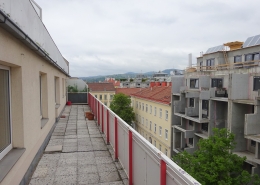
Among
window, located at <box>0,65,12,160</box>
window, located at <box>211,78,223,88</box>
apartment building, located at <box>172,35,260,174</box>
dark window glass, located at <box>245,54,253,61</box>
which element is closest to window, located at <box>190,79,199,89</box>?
apartment building, located at <box>172,35,260,174</box>

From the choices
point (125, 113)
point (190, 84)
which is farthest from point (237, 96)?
point (125, 113)

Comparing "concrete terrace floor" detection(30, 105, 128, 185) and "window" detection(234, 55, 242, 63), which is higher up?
"window" detection(234, 55, 242, 63)

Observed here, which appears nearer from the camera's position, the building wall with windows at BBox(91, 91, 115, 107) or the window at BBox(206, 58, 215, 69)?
the window at BBox(206, 58, 215, 69)

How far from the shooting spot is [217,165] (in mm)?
15539

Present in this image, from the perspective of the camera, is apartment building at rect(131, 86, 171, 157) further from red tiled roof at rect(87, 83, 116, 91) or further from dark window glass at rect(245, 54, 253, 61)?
red tiled roof at rect(87, 83, 116, 91)

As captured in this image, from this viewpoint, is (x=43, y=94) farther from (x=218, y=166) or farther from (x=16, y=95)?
(x=218, y=166)

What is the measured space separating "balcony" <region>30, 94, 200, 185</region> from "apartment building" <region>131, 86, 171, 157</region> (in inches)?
967

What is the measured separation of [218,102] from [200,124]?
4.40 metres

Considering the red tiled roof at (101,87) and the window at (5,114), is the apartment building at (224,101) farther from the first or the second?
the red tiled roof at (101,87)

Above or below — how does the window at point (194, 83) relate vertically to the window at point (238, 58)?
below

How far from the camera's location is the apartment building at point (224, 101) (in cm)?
1889

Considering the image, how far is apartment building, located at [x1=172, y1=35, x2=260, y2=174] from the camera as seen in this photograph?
18.9m

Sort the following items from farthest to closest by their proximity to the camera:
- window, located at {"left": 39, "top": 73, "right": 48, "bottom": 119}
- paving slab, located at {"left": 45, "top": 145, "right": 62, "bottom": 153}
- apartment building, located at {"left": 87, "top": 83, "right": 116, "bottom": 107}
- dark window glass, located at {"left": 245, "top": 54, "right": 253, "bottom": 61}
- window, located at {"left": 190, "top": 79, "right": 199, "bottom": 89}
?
apartment building, located at {"left": 87, "top": 83, "right": 116, "bottom": 107} → window, located at {"left": 190, "top": 79, "right": 199, "bottom": 89} → dark window glass, located at {"left": 245, "top": 54, "right": 253, "bottom": 61} → window, located at {"left": 39, "top": 73, "right": 48, "bottom": 119} → paving slab, located at {"left": 45, "top": 145, "right": 62, "bottom": 153}

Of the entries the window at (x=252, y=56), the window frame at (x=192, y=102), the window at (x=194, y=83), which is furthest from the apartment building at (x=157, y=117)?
the window at (x=252, y=56)
